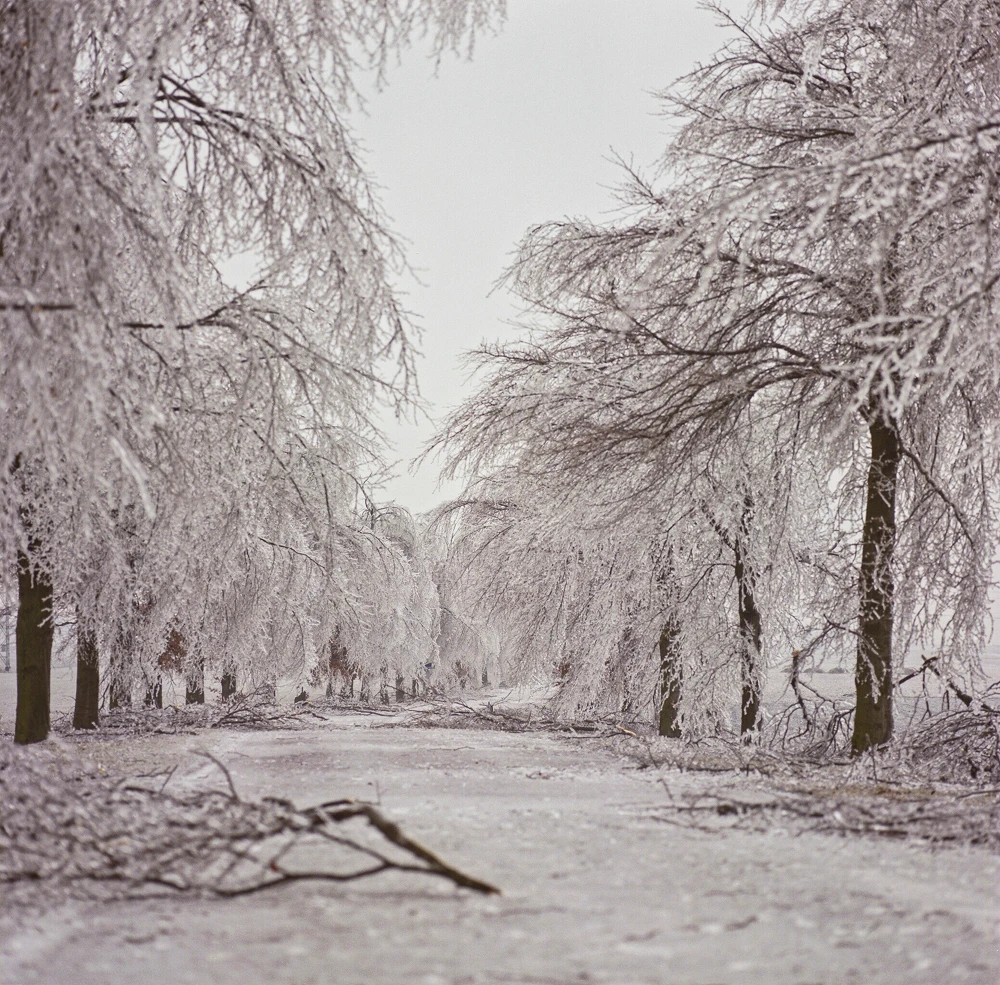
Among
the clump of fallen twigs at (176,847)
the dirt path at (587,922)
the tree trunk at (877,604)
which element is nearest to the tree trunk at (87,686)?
the clump of fallen twigs at (176,847)

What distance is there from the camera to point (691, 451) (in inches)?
257

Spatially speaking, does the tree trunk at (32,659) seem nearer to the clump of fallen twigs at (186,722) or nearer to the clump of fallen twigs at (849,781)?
the clump of fallen twigs at (186,722)

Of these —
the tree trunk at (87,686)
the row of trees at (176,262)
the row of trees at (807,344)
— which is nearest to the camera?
the row of trees at (176,262)

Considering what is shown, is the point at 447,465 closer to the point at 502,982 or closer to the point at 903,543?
the point at 903,543

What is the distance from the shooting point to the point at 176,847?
2885 mm

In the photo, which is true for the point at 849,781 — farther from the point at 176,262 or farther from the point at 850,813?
the point at 176,262

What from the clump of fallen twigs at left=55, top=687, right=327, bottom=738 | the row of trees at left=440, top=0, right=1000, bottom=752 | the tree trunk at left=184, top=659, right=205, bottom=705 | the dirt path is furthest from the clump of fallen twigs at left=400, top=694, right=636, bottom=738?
the dirt path

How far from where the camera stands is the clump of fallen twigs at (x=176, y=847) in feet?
8.13

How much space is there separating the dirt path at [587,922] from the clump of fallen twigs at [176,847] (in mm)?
103

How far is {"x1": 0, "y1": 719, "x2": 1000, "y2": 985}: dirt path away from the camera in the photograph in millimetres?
1915

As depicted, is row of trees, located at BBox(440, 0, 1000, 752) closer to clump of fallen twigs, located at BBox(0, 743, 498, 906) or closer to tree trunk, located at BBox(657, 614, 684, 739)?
tree trunk, located at BBox(657, 614, 684, 739)

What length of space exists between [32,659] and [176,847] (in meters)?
8.60

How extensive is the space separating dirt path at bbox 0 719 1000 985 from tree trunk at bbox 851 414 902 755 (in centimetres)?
369

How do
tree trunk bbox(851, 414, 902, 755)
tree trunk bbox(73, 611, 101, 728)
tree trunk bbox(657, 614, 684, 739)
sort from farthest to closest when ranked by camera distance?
tree trunk bbox(73, 611, 101, 728), tree trunk bbox(657, 614, 684, 739), tree trunk bbox(851, 414, 902, 755)
